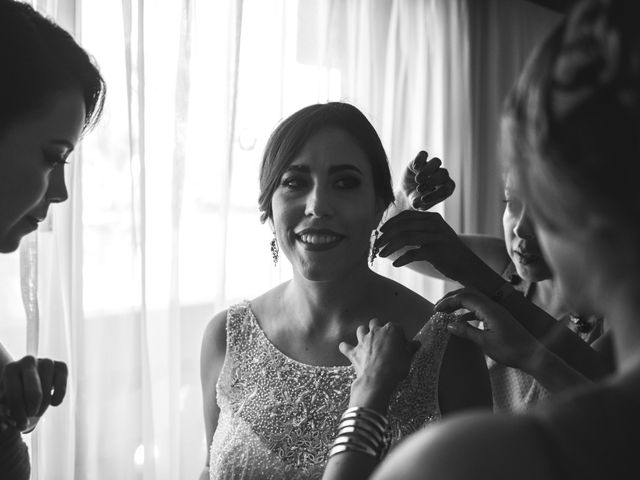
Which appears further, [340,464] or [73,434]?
[73,434]

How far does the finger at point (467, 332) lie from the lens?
1.43 meters

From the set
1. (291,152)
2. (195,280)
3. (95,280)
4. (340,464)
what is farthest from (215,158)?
(340,464)

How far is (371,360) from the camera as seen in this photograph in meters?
1.37

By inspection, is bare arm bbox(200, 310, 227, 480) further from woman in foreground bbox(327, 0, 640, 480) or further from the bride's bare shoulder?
woman in foreground bbox(327, 0, 640, 480)

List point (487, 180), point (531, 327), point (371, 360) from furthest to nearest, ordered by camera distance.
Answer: point (487, 180)
point (531, 327)
point (371, 360)

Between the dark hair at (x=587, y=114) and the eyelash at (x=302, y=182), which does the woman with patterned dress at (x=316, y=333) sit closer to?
the eyelash at (x=302, y=182)

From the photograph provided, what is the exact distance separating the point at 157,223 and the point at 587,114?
1942mm

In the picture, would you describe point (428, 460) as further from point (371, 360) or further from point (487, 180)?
point (487, 180)

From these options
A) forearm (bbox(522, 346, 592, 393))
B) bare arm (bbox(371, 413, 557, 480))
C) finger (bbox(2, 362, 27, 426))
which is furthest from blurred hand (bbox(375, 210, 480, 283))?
bare arm (bbox(371, 413, 557, 480))

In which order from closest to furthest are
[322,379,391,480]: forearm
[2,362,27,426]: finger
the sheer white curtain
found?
[2,362,27,426]: finger → [322,379,391,480]: forearm → the sheer white curtain

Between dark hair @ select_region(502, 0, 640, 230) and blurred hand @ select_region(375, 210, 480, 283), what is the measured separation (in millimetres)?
1053

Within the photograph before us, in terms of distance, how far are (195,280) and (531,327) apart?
1276 millimetres

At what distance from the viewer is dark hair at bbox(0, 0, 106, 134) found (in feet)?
3.50

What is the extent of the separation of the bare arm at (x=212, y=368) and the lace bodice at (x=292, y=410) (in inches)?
3.0
